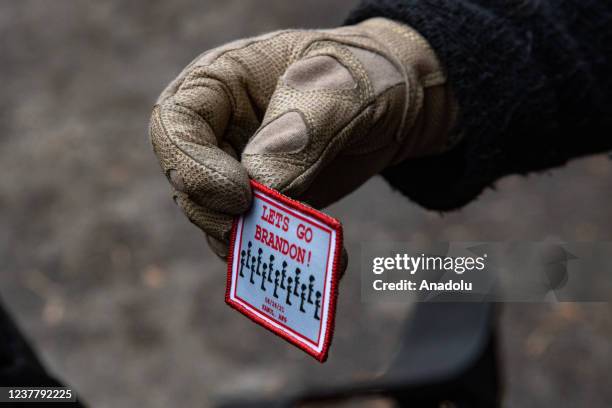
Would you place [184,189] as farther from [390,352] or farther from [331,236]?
[390,352]

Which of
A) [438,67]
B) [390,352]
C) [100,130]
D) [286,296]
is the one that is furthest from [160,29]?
[286,296]

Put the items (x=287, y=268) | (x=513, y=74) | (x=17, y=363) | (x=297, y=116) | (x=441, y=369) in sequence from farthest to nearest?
(x=441, y=369)
(x=17, y=363)
(x=513, y=74)
(x=297, y=116)
(x=287, y=268)

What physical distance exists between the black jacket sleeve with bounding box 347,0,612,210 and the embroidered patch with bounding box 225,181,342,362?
55 cm

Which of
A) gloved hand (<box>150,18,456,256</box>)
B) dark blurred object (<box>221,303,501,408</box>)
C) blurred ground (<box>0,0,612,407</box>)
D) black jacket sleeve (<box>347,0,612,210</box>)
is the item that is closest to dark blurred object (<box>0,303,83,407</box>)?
dark blurred object (<box>221,303,501,408</box>)

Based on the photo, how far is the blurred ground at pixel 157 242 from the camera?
2.71 metres

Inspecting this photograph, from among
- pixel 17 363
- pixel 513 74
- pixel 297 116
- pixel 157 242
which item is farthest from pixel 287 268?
pixel 157 242

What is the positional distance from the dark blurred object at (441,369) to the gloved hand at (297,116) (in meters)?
0.61

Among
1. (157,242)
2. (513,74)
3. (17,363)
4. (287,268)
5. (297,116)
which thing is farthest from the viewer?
(157,242)

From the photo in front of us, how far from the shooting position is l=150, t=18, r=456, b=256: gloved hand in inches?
43.2

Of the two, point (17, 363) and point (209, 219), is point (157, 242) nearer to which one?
point (17, 363)

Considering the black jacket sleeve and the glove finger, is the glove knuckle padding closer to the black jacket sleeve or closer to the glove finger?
the glove finger

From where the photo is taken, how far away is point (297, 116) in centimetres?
117

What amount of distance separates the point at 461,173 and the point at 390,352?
141 centimetres

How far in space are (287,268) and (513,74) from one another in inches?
25.8
